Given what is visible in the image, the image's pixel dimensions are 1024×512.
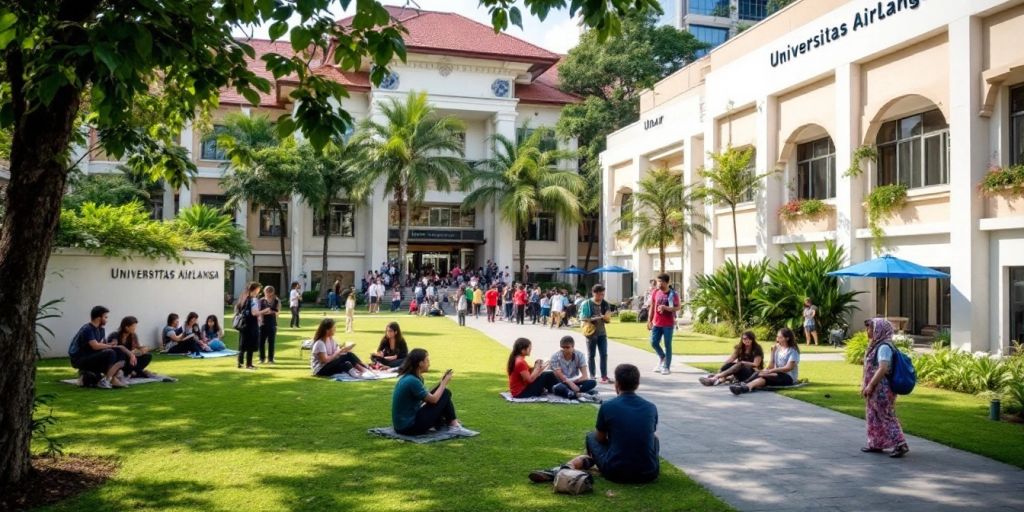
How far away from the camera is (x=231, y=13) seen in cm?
538

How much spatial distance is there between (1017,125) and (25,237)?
714 inches

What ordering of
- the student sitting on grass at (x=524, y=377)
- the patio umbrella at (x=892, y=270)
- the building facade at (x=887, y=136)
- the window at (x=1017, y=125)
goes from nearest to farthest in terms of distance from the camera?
the student sitting on grass at (x=524, y=377)
the window at (x=1017, y=125)
the building facade at (x=887, y=136)
the patio umbrella at (x=892, y=270)

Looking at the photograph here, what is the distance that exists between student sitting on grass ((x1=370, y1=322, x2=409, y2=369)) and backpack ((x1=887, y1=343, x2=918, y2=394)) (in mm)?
7971

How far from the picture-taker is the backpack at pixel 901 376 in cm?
730

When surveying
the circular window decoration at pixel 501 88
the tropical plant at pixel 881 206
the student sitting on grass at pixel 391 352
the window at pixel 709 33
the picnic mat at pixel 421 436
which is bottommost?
the picnic mat at pixel 421 436

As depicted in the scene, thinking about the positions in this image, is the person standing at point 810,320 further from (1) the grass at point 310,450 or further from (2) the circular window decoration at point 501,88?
(2) the circular window decoration at point 501,88

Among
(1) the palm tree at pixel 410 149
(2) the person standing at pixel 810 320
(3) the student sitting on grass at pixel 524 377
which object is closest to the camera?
(3) the student sitting on grass at pixel 524 377

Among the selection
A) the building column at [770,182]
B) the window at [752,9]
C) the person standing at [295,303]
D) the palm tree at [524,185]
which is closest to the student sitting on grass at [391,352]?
the person standing at [295,303]

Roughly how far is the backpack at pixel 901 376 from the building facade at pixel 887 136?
33.8ft

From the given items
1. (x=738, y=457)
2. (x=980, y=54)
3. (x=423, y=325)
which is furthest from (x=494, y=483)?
(x=423, y=325)

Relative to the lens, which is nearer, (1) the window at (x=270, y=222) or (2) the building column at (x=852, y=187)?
(2) the building column at (x=852, y=187)

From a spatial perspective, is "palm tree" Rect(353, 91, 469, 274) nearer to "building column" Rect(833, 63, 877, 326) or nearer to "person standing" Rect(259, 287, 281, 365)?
"building column" Rect(833, 63, 877, 326)

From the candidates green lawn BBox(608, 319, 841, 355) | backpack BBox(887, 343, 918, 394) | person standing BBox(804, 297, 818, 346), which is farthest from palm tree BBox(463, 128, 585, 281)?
backpack BBox(887, 343, 918, 394)

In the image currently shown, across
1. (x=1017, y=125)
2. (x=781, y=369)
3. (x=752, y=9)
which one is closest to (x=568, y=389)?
(x=781, y=369)
